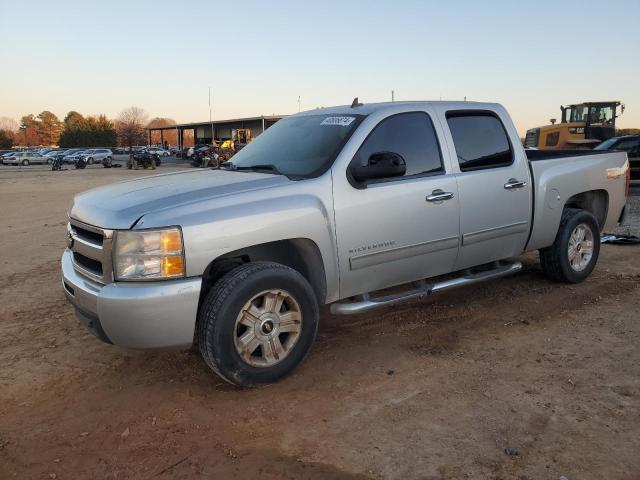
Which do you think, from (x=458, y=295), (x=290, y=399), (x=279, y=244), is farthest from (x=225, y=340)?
(x=458, y=295)

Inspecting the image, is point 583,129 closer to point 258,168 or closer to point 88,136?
point 258,168

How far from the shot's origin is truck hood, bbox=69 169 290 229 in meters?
3.28

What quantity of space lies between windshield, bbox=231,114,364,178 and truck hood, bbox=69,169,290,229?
0.23m

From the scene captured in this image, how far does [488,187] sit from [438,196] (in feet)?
2.15

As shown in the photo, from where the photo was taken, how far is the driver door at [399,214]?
3.88 meters

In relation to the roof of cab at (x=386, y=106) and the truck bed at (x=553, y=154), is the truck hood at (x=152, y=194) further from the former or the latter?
the truck bed at (x=553, y=154)

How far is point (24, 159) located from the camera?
2164 inches

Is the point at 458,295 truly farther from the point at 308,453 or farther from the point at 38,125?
the point at 38,125

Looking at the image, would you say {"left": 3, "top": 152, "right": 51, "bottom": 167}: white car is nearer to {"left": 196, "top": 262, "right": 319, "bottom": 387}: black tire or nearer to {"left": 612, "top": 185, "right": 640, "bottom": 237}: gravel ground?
{"left": 612, "top": 185, "right": 640, "bottom": 237}: gravel ground

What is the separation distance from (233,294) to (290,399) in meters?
0.77

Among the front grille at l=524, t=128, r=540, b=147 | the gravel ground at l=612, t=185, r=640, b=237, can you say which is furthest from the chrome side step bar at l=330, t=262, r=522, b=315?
the front grille at l=524, t=128, r=540, b=147

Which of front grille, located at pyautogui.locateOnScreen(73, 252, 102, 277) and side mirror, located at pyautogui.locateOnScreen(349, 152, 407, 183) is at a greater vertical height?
side mirror, located at pyautogui.locateOnScreen(349, 152, 407, 183)

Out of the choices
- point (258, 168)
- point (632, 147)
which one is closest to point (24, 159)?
point (632, 147)

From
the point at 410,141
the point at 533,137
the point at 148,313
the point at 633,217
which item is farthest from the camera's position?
the point at 533,137
